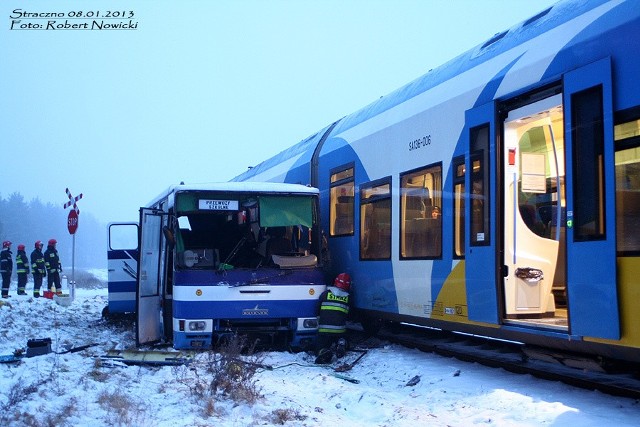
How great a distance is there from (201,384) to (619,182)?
14.6 ft

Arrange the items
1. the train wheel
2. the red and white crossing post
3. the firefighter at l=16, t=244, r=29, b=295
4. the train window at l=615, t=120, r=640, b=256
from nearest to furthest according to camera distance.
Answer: the train window at l=615, t=120, r=640, b=256 → the train wheel → the red and white crossing post → the firefighter at l=16, t=244, r=29, b=295

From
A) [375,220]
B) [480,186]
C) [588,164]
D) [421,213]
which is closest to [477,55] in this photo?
[480,186]

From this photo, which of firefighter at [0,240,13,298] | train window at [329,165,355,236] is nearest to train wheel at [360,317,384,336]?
train window at [329,165,355,236]

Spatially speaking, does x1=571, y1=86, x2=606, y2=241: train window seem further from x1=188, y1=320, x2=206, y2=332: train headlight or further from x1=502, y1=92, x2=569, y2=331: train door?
x1=188, y1=320, x2=206, y2=332: train headlight

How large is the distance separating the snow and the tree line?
61.9 m

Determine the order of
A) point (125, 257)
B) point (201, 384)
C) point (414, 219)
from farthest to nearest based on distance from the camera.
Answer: point (125, 257), point (414, 219), point (201, 384)

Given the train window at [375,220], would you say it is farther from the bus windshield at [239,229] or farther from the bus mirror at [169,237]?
the bus mirror at [169,237]

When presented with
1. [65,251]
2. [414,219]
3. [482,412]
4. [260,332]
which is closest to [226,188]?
[260,332]

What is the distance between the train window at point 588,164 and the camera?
6.36 m

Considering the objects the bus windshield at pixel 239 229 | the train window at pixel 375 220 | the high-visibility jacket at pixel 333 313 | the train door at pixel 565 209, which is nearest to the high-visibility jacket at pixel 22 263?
the bus windshield at pixel 239 229

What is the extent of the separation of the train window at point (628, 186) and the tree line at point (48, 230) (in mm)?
65716

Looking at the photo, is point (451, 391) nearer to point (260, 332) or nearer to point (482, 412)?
point (482, 412)

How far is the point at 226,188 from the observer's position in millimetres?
10734

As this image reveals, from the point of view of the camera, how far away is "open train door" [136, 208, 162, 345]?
1085cm
